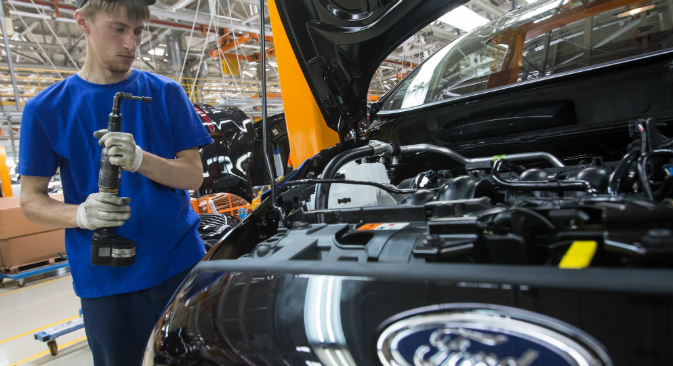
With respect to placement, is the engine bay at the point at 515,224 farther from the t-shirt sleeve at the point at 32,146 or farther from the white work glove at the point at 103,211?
the t-shirt sleeve at the point at 32,146

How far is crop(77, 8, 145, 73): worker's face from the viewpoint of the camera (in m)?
1.04

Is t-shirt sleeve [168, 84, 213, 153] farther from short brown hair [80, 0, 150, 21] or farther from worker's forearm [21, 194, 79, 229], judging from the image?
worker's forearm [21, 194, 79, 229]

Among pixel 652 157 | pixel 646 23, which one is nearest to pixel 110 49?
pixel 652 157

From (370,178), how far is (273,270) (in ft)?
3.03

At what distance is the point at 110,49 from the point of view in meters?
1.08

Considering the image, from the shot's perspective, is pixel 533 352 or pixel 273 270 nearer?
pixel 533 352

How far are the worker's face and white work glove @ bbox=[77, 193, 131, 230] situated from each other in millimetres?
402

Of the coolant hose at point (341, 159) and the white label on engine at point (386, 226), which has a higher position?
the coolant hose at point (341, 159)

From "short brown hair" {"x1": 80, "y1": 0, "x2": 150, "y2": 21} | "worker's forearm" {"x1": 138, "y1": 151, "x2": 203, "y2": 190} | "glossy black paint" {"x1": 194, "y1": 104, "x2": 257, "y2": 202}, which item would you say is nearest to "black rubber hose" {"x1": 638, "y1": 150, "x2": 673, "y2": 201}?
"worker's forearm" {"x1": 138, "y1": 151, "x2": 203, "y2": 190}

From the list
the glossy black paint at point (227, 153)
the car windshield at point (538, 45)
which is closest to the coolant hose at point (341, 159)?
the car windshield at point (538, 45)

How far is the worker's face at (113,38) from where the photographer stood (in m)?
1.04

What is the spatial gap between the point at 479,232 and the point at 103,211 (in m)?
0.93

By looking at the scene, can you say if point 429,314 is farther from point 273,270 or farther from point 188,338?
point 188,338

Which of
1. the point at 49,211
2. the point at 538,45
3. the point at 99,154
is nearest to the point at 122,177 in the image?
the point at 99,154
